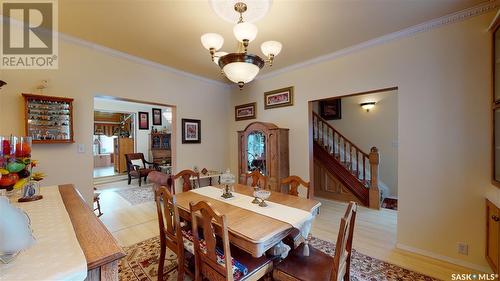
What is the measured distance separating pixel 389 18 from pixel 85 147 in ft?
12.9

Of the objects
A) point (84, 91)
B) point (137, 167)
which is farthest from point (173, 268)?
point (137, 167)

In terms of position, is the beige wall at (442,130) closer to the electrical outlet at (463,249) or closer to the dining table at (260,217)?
the electrical outlet at (463,249)

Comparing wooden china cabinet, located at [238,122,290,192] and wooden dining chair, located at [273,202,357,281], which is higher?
wooden china cabinet, located at [238,122,290,192]

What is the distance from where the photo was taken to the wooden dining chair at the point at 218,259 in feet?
4.11

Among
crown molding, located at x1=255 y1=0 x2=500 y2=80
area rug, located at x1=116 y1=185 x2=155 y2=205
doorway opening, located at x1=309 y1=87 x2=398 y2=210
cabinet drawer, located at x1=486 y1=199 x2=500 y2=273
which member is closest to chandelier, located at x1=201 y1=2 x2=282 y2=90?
crown molding, located at x1=255 y1=0 x2=500 y2=80

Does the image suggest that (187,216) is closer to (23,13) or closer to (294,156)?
(294,156)

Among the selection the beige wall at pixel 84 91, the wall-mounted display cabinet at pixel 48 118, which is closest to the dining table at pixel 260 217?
the beige wall at pixel 84 91

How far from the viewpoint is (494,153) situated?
6.19 ft

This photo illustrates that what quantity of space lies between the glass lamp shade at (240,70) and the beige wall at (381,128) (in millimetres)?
4289

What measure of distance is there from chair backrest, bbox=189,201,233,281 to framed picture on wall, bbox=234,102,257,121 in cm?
292

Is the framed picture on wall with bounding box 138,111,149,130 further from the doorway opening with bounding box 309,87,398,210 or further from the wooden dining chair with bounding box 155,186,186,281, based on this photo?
the wooden dining chair with bounding box 155,186,186,281

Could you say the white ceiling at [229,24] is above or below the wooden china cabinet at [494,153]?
above

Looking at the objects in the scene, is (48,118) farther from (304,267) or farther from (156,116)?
(156,116)

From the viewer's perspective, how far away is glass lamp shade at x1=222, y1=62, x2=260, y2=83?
1.69 m
